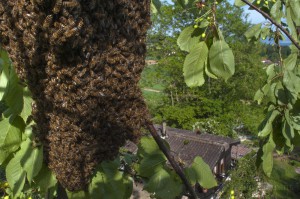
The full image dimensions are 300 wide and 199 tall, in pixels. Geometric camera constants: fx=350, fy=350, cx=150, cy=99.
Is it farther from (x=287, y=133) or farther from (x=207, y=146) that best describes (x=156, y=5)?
(x=207, y=146)

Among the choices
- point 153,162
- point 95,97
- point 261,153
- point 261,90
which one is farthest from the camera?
point 261,90

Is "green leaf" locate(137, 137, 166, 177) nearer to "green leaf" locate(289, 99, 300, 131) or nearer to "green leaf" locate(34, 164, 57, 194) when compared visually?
"green leaf" locate(34, 164, 57, 194)

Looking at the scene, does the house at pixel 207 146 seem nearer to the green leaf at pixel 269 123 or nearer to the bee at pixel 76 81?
the green leaf at pixel 269 123

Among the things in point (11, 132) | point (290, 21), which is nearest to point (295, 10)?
point (290, 21)

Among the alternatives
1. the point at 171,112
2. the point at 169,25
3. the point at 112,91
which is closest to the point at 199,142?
the point at 171,112

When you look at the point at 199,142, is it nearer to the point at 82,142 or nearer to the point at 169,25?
the point at 169,25

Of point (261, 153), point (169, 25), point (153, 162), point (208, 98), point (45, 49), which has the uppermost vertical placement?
point (169, 25)
